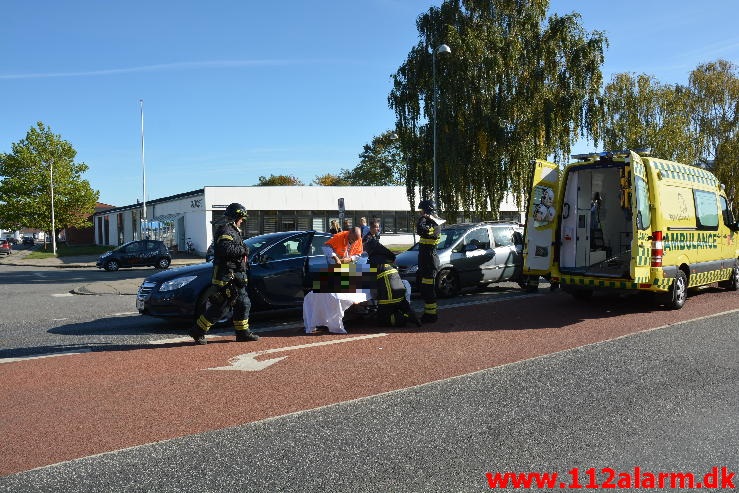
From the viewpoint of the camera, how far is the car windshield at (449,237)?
1288 centimetres

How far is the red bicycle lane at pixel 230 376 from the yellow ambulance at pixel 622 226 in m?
0.81

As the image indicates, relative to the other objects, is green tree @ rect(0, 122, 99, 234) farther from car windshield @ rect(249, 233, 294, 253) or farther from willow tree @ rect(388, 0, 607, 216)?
car windshield @ rect(249, 233, 294, 253)

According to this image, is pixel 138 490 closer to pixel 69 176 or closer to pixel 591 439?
pixel 591 439

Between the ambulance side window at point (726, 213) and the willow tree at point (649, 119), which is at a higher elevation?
the willow tree at point (649, 119)

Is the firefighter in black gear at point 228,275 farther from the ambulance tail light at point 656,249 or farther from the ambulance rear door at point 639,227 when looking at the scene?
the ambulance tail light at point 656,249

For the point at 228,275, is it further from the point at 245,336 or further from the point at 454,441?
the point at 454,441

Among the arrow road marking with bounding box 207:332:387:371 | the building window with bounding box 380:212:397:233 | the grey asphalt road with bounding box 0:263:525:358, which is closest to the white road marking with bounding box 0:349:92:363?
the grey asphalt road with bounding box 0:263:525:358

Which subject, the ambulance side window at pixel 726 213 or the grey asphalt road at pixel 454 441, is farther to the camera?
the ambulance side window at pixel 726 213

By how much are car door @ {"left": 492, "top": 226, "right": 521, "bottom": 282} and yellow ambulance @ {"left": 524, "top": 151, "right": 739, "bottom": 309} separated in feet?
6.24

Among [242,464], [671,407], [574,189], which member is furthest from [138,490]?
[574,189]

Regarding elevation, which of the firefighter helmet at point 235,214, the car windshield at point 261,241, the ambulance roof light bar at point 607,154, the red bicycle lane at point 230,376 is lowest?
the red bicycle lane at point 230,376

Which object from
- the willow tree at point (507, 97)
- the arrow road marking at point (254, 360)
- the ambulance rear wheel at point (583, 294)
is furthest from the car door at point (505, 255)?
the willow tree at point (507, 97)

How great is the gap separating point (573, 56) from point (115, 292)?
62.0 ft

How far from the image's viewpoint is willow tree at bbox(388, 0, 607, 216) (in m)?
23.7
